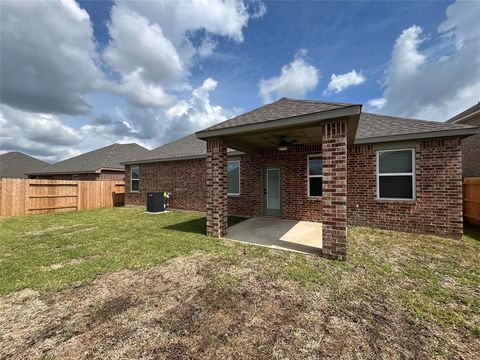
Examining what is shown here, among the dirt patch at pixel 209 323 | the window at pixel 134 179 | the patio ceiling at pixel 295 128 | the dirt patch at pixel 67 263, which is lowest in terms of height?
the dirt patch at pixel 67 263

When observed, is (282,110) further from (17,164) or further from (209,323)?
(17,164)

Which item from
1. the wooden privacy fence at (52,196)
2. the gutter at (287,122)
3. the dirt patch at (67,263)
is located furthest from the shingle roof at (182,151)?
the dirt patch at (67,263)

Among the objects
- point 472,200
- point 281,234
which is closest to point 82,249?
point 281,234

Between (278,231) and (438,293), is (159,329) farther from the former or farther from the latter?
(278,231)

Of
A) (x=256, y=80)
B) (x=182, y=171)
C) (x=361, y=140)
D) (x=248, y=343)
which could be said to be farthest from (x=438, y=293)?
(x=256, y=80)

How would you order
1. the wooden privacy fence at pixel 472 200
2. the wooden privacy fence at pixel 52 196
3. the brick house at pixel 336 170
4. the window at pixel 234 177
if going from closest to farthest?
the brick house at pixel 336 170 → the wooden privacy fence at pixel 472 200 → the window at pixel 234 177 → the wooden privacy fence at pixel 52 196

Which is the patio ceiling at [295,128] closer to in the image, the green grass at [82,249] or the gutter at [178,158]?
the gutter at [178,158]

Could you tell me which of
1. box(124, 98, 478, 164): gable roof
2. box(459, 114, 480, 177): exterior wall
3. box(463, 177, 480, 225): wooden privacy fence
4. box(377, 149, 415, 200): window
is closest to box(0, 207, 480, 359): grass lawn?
box(377, 149, 415, 200): window

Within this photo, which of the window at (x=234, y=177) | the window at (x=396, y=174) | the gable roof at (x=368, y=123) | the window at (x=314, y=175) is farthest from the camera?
the window at (x=234, y=177)

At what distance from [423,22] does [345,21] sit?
2556 millimetres

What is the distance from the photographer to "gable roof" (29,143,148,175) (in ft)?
56.1

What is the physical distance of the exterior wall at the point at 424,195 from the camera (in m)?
5.88

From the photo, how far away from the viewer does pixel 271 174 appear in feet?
29.0

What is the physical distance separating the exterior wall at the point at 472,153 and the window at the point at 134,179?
19.0 m
